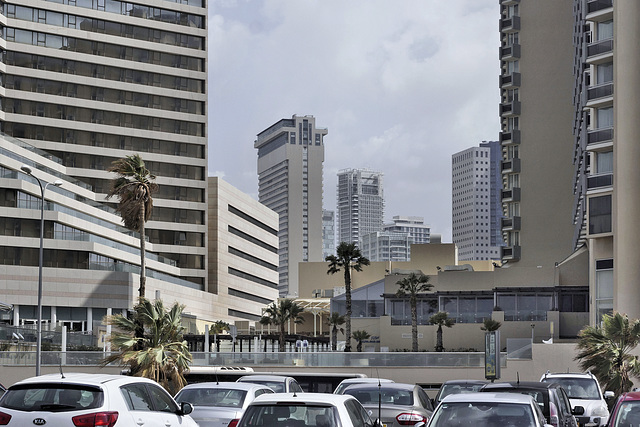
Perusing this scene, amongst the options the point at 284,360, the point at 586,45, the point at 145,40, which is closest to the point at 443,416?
the point at 284,360

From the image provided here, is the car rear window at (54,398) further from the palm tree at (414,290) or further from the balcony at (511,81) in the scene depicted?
the balcony at (511,81)

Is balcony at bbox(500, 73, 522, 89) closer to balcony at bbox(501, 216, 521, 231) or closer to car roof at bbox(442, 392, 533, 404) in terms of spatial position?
balcony at bbox(501, 216, 521, 231)

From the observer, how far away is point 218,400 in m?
16.9

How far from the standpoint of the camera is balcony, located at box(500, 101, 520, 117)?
87.9m

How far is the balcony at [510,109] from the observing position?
87938 millimetres

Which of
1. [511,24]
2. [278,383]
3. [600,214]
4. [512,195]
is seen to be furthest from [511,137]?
[278,383]

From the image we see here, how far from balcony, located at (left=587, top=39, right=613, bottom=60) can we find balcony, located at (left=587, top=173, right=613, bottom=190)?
676 cm

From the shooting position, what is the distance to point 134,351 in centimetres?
3039

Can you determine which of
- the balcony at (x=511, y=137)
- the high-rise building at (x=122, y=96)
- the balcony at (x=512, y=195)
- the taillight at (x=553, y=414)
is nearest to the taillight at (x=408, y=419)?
the taillight at (x=553, y=414)

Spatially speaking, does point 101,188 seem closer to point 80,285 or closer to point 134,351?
point 80,285

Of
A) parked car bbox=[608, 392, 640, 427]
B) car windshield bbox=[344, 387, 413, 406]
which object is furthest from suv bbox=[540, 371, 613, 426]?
parked car bbox=[608, 392, 640, 427]

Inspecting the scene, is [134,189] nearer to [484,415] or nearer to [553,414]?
[553,414]

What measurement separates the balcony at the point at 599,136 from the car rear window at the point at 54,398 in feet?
158

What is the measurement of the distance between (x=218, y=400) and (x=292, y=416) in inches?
200
